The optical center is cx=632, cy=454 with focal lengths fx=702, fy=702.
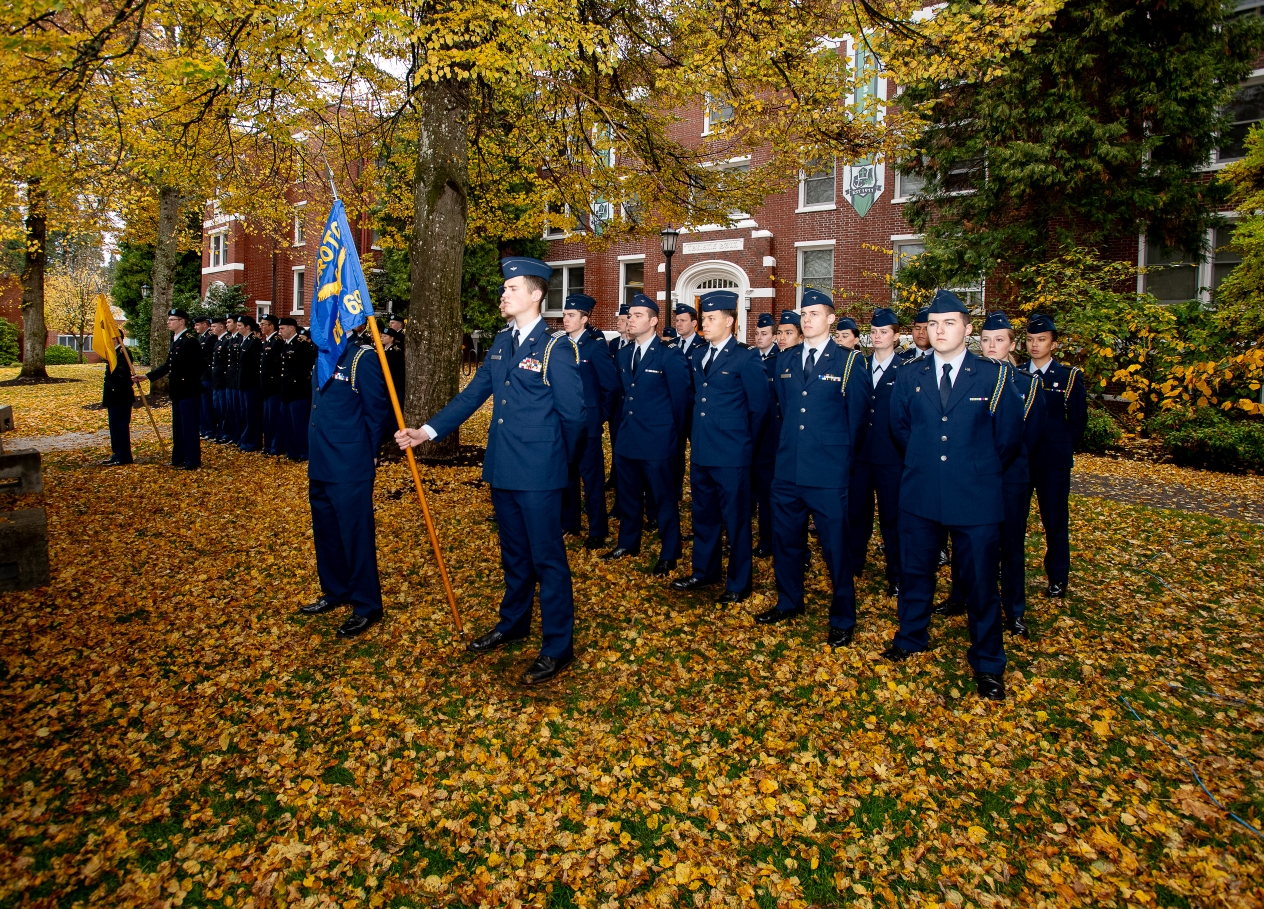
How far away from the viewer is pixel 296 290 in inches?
1395

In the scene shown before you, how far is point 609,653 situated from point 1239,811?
352 cm

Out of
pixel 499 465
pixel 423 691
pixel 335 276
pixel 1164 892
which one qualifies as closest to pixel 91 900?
pixel 423 691

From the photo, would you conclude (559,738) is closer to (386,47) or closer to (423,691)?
(423,691)

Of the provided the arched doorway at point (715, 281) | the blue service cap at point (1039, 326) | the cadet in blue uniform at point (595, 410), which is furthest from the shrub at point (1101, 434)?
the cadet in blue uniform at point (595, 410)

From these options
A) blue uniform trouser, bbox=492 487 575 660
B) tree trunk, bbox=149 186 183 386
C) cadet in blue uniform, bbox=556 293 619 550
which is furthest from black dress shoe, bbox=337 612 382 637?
tree trunk, bbox=149 186 183 386

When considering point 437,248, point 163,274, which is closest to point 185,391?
point 437,248

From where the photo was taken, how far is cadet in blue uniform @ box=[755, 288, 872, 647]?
507cm

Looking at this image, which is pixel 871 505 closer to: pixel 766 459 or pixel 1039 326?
pixel 766 459

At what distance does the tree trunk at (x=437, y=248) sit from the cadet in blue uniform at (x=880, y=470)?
637 centimetres

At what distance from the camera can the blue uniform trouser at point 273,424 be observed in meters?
11.9

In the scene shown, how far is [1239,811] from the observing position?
3451 mm

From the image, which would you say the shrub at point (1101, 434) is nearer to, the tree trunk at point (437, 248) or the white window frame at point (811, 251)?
the white window frame at point (811, 251)

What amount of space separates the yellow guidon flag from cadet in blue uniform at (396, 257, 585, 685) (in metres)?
8.79

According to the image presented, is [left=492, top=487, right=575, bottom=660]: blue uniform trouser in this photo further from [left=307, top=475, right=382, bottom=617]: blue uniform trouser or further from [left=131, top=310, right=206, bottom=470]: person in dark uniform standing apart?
[left=131, top=310, right=206, bottom=470]: person in dark uniform standing apart
